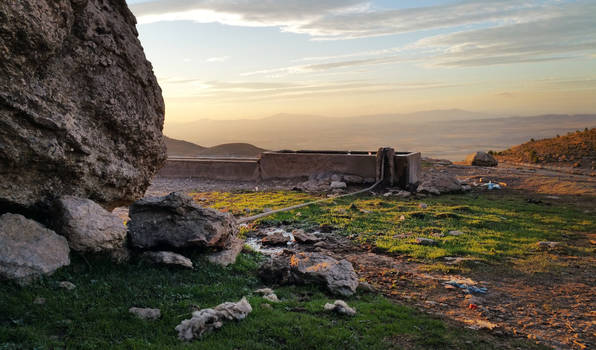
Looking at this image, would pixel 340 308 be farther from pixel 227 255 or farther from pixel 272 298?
pixel 227 255

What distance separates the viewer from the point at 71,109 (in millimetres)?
5934

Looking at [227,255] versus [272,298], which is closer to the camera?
[272,298]

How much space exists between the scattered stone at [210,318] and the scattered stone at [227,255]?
1.63 m

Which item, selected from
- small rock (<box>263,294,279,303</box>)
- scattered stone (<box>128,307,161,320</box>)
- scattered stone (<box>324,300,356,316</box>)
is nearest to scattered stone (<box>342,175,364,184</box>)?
small rock (<box>263,294,279,303</box>)

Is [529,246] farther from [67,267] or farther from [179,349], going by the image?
[67,267]

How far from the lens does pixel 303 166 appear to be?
16.9 m

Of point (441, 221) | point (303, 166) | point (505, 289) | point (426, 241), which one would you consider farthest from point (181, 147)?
point (505, 289)

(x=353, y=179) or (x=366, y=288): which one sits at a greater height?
(x=353, y=179)

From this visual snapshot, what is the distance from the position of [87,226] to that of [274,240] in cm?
361

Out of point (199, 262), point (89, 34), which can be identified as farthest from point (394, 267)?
point (89, 34)

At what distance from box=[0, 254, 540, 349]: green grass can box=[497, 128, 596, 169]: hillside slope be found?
75.9 ft

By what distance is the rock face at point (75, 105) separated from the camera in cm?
514

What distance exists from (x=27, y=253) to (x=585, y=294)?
23.5 feet

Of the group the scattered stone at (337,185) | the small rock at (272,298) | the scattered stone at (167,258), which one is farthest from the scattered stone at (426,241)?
the scattered stone at (337,185)
